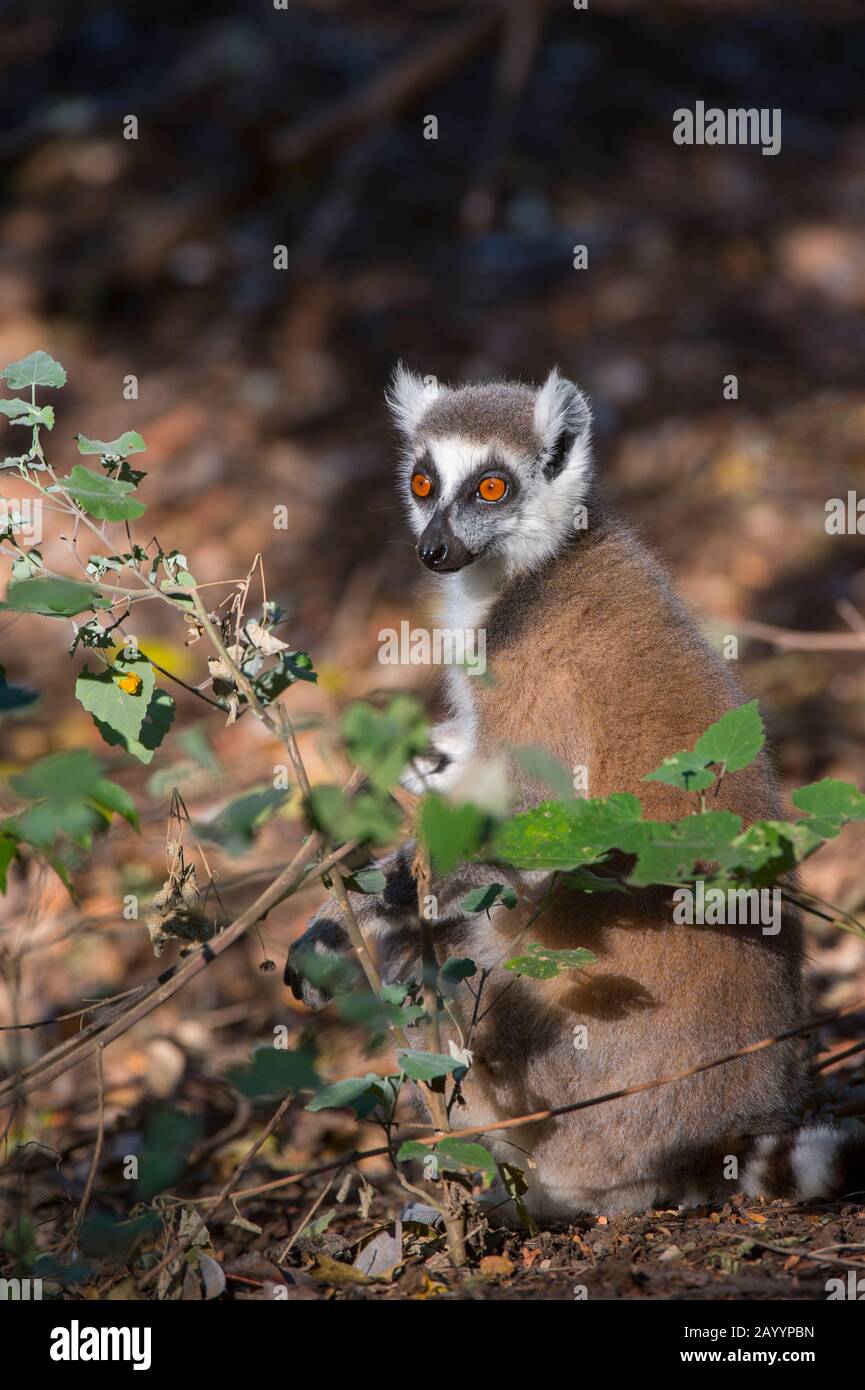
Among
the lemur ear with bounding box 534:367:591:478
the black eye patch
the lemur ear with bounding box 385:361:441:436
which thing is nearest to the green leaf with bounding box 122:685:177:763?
the black eye patch

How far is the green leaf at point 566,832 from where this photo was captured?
104 inches

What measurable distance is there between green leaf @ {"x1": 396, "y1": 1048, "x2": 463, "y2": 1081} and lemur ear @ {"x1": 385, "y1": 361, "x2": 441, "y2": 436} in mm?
2750

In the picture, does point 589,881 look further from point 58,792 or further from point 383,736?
point 58,792

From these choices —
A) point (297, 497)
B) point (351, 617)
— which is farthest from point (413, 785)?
point (297, 497)

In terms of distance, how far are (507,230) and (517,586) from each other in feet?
Answer: 25.3

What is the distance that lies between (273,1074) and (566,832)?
733 mm

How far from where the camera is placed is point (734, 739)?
2781mm

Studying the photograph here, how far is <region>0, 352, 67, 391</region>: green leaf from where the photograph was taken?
2912 mm

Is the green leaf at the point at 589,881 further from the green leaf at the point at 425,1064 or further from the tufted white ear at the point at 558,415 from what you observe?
the tufted white ear at the point at 558,415

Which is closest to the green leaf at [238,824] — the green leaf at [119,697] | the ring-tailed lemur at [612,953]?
the green leaf at [119,697]

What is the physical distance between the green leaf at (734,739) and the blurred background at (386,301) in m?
2.69

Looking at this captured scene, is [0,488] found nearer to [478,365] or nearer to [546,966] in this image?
[478,365]

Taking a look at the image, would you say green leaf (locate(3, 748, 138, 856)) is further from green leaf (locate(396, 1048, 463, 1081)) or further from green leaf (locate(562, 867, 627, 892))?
green leaf (locate(562, 867, 627, 892))

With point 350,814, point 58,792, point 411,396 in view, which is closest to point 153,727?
point 58,792
